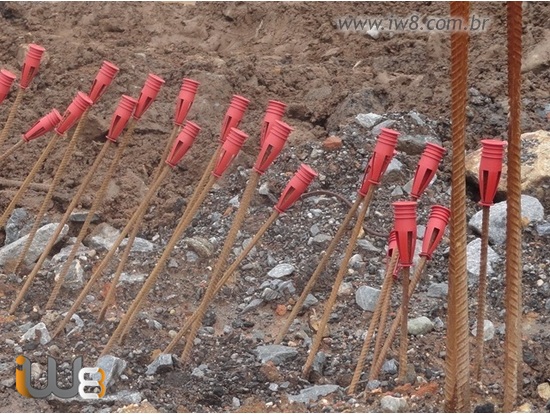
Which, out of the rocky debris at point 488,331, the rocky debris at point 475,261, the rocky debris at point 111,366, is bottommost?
the rocky debris at point 111,366

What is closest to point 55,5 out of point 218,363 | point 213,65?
point 213,65

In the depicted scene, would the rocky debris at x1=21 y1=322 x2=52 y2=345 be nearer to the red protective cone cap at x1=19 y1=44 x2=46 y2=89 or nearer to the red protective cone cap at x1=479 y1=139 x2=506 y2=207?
the red protective cone cap at x1=19 y1=44 x2=46 y2=89

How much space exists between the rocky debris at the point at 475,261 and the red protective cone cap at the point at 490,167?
1.35 metres

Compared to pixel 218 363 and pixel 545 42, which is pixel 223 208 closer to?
pixel 218 363

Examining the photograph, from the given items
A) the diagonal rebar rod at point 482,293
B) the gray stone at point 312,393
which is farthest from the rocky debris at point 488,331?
the gray stone at point 312,393

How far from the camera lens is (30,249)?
195 inches

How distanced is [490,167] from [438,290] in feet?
4.49

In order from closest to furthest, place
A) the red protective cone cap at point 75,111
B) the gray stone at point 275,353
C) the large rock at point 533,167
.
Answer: the gray stone at point 275,353
the red protective cone cap at point 75,111
the large rock at point 533,167

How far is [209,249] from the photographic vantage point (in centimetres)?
504

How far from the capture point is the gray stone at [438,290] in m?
4.41

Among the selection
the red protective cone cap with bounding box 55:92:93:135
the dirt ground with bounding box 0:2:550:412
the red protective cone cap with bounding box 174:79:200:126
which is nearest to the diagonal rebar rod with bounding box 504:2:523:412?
the dirt ground with bounding box 0:2:550:412

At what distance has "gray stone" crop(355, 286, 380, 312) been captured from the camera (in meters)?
4.35

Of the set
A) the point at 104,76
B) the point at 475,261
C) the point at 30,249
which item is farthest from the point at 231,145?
the point at 30,249

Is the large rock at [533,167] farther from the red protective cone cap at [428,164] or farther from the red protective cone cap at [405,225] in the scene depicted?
the red protective cone cap at [405,225]
